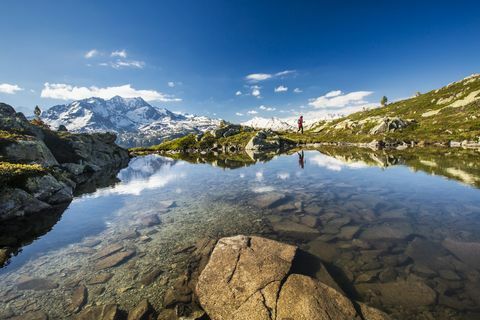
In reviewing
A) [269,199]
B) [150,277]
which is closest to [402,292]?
[150,277]

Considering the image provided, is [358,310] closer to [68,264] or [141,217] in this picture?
[68,264]

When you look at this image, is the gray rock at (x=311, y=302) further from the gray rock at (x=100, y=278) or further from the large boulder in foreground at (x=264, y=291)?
the gray rock at (x=100, y=278)

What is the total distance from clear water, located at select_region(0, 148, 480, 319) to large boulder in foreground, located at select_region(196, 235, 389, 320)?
1932mm

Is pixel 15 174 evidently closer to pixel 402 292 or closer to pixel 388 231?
pixel 402 292

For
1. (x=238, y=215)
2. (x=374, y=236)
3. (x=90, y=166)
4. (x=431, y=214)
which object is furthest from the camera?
(x=90, y=166)

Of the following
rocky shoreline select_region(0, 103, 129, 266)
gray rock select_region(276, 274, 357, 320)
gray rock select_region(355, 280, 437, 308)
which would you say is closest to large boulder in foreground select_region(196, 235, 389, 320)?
gray rock select_region(276, 274, 357, 320)

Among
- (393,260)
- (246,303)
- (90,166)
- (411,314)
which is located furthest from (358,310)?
(90,166)

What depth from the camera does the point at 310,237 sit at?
15.8 m

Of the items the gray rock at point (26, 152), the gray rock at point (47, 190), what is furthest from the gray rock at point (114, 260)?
the gray rock at point (26, 152)

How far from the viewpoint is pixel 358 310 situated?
28.6 ft

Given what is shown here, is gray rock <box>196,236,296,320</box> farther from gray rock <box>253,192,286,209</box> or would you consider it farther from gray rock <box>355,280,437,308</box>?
gray rock <box>253,192,286,209</box>

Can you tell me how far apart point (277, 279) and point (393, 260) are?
674 centimetres

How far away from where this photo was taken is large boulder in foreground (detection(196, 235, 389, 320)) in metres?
8.60

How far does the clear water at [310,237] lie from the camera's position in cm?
1056
